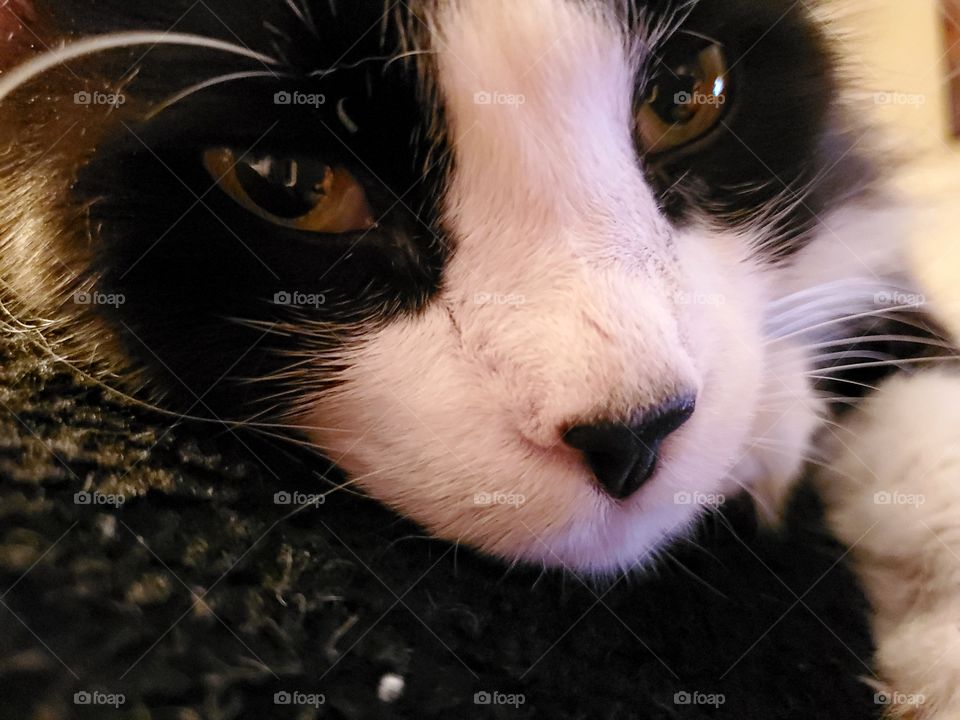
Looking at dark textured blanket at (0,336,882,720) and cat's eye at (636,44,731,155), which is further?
cat's eye at (636,44,731,155)

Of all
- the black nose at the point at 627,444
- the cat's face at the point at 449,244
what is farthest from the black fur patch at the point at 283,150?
the black nose at the point at 627,444

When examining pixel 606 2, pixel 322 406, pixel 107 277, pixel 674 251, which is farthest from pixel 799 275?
pixel 107 277

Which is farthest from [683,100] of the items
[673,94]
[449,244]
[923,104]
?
[923,104]

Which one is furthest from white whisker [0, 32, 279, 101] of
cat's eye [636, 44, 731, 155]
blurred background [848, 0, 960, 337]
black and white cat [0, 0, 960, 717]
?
blurred background [848, 0, 960, 337]

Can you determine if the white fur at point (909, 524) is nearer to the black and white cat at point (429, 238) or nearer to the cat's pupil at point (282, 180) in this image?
the black and white cat at point (429, 238)

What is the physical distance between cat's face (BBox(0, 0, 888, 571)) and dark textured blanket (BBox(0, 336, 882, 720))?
1.5 inches

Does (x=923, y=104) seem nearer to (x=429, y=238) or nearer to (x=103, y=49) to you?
(x=429, y=238)

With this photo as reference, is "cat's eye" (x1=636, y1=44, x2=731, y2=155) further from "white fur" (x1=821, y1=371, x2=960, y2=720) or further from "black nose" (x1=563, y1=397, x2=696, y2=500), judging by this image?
"white fur" (x1=821, y1=371, x2=960, y2=720)

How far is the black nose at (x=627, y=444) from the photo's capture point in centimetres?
48

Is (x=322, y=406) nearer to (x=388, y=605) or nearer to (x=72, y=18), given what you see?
(x=388, y=605)

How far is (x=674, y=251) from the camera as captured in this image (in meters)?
0.57

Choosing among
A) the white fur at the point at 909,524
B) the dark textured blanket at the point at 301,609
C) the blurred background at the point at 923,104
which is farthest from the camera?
the blurred background at the point at 923,104

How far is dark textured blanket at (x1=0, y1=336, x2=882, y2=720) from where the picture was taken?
0.43 metres

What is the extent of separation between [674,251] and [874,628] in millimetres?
310
